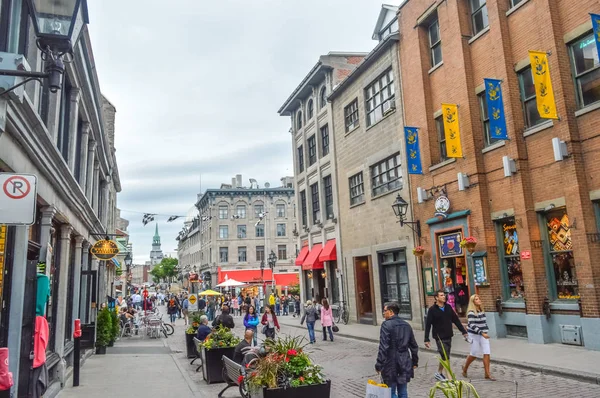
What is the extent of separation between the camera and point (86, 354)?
49.2 feet

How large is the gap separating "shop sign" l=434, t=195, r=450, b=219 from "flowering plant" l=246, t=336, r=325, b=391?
37.4ft

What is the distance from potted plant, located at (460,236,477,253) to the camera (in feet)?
49.5

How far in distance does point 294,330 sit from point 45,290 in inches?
668

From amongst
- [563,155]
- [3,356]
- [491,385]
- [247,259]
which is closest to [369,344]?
[491,385]

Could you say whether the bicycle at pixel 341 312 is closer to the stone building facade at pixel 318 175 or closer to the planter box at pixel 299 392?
the stone building facade at pixel 318 175

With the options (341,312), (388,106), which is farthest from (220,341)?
(341,312)

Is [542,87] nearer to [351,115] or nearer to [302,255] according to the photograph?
[351,115]

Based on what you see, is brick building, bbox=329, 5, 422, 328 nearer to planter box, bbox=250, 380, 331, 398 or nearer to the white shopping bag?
planter box, bbox=250, 380, 331, 398

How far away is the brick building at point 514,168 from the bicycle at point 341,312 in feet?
23.3

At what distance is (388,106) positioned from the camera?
841 inches

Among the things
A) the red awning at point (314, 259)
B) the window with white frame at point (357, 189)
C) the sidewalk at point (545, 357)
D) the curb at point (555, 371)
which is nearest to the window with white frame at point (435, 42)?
the window with white frame at point (357, 189)

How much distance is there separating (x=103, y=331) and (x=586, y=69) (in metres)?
17.1

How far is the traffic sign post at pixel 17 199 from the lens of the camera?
15.0ft

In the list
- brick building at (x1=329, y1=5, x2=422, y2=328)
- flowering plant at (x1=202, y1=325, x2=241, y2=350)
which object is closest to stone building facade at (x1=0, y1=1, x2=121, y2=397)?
flowering plant at (x1=202, y1=325, x2=241, y2=350)
